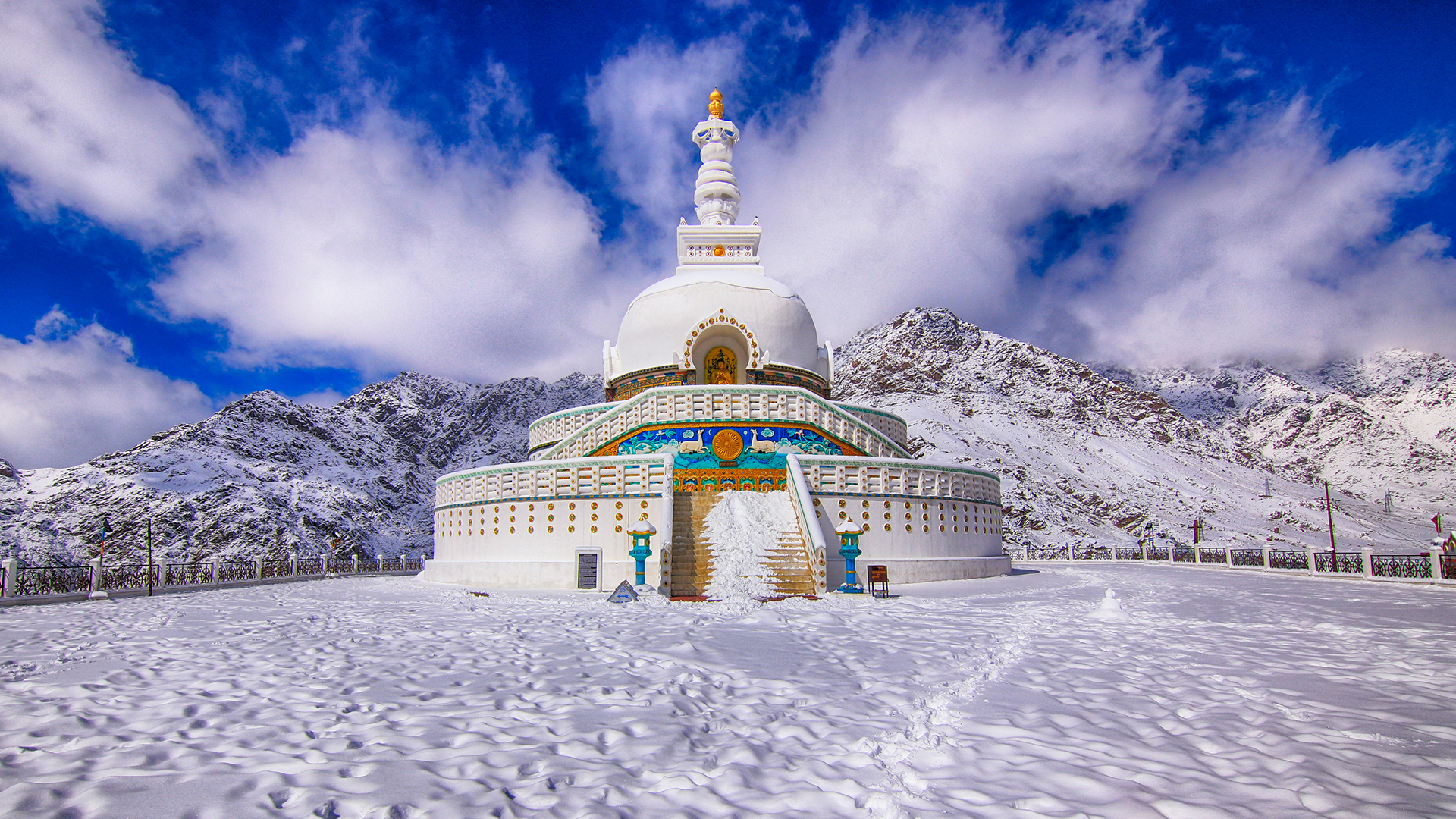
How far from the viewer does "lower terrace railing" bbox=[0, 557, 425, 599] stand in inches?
625

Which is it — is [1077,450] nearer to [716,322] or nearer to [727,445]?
[716,322]

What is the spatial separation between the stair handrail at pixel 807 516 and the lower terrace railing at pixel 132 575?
1612cm

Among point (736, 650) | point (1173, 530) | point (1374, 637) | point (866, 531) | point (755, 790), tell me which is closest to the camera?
point (755, 790)

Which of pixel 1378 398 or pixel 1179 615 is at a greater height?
pixel 1378 398

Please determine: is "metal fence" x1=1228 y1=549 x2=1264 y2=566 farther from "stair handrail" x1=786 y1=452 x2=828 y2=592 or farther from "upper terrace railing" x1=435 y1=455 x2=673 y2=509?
"upper terrace railing" x1=435 y1=455 x2=673 y2=509

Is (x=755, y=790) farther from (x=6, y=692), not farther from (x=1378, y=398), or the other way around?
(x=1378, y=398)

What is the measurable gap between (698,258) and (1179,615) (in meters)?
23.0

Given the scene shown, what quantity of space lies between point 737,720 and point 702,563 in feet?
35.5

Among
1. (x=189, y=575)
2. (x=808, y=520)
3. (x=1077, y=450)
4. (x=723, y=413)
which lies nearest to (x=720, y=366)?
(x=723, y=413)

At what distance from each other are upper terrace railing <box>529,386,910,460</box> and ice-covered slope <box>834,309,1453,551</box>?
4290 cm

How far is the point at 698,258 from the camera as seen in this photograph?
30.6 meters

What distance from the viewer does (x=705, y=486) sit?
19.1 m

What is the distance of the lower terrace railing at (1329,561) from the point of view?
16.9 meters

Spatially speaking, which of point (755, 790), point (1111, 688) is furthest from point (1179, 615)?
point (755, 790)
